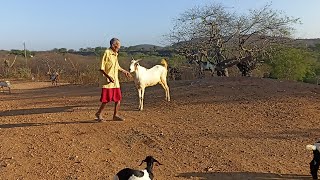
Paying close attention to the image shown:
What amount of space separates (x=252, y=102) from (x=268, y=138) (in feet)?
9.09

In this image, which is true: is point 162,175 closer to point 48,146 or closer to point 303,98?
point 48,146

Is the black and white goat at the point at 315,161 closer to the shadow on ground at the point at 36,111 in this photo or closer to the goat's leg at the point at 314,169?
the goat's leg at the point at 314,169

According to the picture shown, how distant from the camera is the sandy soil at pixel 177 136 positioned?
20.1 ft

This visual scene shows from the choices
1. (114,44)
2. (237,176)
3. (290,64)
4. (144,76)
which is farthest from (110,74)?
(290,64)

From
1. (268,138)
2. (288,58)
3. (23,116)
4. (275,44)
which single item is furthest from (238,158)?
(288,58)

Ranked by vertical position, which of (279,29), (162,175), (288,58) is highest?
(279,29)

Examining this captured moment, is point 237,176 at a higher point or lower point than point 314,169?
lower

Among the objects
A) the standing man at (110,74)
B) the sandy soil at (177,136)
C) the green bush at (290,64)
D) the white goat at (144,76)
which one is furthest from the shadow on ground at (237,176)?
the green bush at (290,64)

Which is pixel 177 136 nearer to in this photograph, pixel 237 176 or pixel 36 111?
pixel 237 176

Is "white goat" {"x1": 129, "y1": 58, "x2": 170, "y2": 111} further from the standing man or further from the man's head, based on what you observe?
the man's head

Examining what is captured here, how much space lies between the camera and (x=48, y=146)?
7.17 m

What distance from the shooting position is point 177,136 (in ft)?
25.1

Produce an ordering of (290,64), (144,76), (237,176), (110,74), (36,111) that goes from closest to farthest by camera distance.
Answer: (237,176) → (110,74) → (144,76) → (36,111) → (290,64)

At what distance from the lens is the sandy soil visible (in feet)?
20.1
